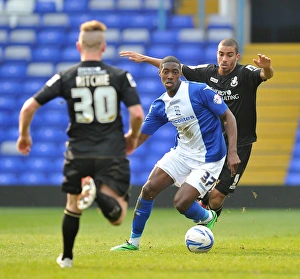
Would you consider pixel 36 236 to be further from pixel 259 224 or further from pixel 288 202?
pixel 288 202

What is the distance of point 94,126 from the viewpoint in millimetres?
7176

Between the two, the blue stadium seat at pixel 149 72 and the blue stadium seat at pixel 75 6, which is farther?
the blue stadium seat at pixel 75 6

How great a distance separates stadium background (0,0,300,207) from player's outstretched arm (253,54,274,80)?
25.6 ft

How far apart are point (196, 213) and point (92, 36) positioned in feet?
9.78

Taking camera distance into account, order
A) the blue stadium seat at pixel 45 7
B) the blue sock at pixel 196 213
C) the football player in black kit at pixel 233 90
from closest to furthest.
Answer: the blue sock at pixel 196 213 → the football player in black kit at pixel 233 90 → the blue stadium seat at pixel 45 7

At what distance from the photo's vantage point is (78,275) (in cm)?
666

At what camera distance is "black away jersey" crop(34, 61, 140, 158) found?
23.2ft

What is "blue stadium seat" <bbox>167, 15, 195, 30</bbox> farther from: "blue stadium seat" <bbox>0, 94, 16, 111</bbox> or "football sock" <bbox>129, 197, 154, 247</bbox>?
"football sock" <bbox>129, 197, 154, 247</bbox>

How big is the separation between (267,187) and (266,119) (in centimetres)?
327

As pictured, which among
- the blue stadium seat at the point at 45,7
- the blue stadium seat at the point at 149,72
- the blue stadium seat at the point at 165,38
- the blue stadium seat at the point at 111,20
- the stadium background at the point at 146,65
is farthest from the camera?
the blue stadium seat at the point at 45,7

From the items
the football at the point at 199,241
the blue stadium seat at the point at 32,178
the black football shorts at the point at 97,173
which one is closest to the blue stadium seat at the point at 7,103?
the blue stadium seat at the point at 32,178

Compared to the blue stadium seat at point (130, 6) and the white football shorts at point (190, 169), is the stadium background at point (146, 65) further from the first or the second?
the white football shorts at point (190, 169)

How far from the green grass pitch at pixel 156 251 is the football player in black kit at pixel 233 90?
715 millimetres

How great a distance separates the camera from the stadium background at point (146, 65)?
19.2 m
